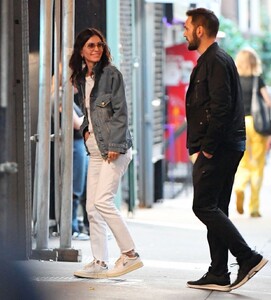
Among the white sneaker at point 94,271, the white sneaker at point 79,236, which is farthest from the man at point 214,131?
the white sneaker at point 79,236

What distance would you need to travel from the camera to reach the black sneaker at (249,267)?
24.2 feet

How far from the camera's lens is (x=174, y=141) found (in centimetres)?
1739

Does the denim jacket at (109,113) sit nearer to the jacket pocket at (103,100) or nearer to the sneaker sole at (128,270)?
the jacket pocket at (103,100)

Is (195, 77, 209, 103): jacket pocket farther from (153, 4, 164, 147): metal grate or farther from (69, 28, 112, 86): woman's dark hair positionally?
(153, 4, 164, 147): metal grate

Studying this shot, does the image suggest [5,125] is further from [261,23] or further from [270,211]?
[261,23]

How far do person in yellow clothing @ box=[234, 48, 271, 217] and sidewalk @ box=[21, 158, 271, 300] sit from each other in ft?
1.04

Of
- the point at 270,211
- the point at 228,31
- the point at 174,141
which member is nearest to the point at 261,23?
the point at 228,31

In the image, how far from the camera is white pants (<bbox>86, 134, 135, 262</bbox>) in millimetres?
7629

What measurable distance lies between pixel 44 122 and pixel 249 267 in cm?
227

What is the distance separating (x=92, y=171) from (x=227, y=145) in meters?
1.08

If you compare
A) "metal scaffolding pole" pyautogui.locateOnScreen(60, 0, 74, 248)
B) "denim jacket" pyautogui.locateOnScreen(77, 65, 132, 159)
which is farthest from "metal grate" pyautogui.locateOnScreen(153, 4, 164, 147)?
"denim jacket" pyautogui.locateOnScreen(77, 65, 132, 159)

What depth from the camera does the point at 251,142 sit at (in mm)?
13000

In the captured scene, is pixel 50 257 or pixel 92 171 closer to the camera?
pixel 92 171

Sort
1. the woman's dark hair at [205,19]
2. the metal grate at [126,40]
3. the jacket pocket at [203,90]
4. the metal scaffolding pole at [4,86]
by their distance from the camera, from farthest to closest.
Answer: the metal grate at [126,40]
the woman's dark hair at [205,19]
the jacket pocket at [203,90]
the metal scaffolding pole at [4,86]
